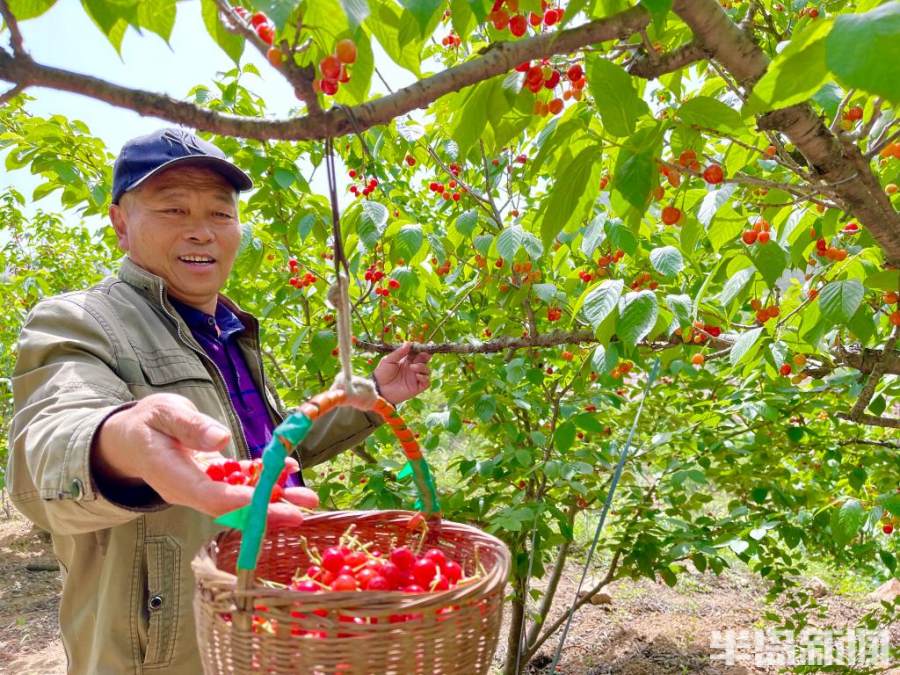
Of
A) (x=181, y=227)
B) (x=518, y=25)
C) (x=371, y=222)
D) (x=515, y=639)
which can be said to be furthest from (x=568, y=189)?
(x=515, y=639)

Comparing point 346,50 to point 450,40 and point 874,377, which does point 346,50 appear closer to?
point 874,377

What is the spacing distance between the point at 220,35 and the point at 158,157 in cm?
57

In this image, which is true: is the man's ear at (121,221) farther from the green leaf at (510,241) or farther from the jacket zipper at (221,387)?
the green leaf at (510,241)

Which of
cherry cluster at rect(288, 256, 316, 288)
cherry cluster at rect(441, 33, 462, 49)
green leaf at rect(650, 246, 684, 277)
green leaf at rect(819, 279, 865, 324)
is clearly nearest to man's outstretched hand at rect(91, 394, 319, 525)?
green leaf at rect(819, 279, 865, 324)

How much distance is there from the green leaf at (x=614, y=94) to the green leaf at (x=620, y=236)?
2.69 ft

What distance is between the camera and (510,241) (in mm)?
2115

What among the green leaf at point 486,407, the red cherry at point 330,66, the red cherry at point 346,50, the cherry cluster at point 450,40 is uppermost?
the cherry cluster at point 450,40

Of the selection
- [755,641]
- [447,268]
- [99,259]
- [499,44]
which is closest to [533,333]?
[447,268]

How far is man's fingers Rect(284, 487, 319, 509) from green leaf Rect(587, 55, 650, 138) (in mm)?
833

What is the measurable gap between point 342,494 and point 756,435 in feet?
5.46

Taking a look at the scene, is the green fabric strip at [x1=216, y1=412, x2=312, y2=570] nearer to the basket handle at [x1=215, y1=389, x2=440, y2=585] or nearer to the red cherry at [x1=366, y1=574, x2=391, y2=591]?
the basket handle at [x1=215, y1=389, x2=440, y2=585]

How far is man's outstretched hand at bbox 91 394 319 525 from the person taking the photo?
37.8 inches

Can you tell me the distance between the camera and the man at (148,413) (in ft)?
3.41

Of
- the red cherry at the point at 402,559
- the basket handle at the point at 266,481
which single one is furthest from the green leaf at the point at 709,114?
the red cherry at the point at 402,559
